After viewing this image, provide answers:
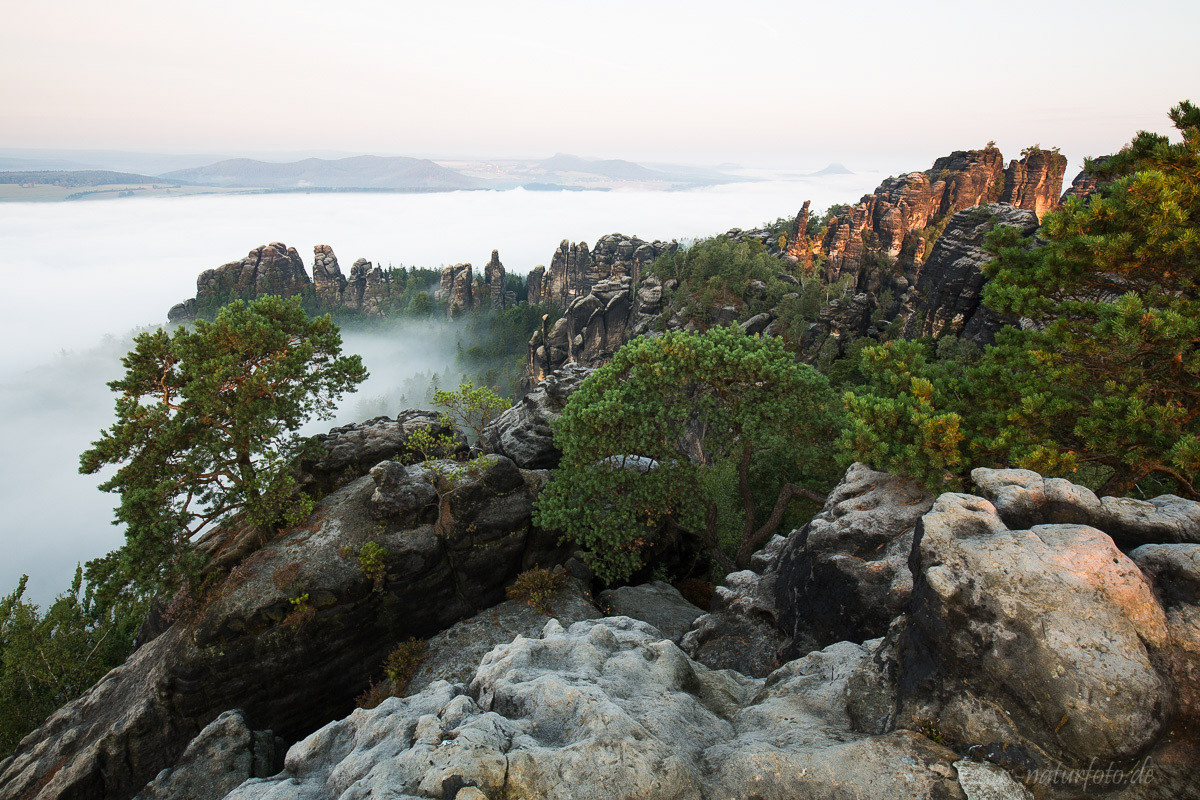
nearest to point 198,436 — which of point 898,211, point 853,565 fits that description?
point 853,565

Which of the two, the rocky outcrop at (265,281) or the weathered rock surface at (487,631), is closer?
the weathered rock surface at (487,631)

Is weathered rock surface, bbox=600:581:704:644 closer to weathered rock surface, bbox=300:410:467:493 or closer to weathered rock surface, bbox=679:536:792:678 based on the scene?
weathered rock surface, bbox=679:536:792:678

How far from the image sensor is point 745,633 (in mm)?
16984

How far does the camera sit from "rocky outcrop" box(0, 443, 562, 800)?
16109mm

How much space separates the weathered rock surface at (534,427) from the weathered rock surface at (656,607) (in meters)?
8.55

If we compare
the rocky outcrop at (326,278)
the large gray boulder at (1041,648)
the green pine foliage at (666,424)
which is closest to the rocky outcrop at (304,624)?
the green pine foliage at (666,424)

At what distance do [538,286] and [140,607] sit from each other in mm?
133496

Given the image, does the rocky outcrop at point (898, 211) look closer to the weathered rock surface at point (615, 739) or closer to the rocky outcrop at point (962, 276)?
the rocky outcrop at point (962, 276)

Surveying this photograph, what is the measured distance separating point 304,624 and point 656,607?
1299cm

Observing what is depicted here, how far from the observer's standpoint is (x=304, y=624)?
1802 centimetres

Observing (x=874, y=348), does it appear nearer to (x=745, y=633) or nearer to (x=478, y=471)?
(x=745, y=633)

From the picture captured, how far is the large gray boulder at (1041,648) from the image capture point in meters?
6.30

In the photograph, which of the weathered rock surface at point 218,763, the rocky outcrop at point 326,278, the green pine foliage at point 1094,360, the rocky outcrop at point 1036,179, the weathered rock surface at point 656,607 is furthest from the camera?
the rocky outcrop at point 326,278

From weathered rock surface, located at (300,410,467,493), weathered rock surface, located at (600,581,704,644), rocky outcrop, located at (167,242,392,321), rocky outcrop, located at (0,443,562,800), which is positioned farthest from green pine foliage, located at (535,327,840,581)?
rocky outcrop, located at (167,242,392,321)
